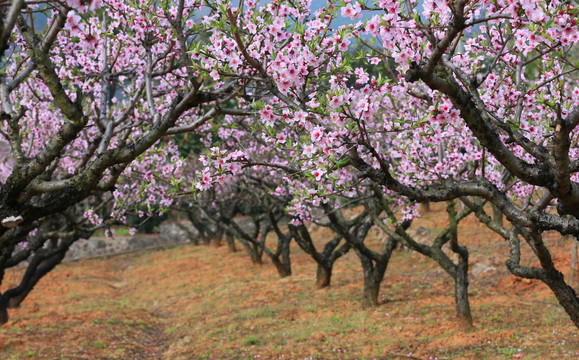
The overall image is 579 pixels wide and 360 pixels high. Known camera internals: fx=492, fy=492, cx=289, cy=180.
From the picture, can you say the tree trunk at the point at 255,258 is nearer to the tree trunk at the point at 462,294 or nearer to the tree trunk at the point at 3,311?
the tree trunk at the point at 3,311

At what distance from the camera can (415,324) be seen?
965 centimetres

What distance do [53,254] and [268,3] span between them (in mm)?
9828

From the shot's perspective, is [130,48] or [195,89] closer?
[195,89]

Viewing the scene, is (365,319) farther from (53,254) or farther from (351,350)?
(53,254)

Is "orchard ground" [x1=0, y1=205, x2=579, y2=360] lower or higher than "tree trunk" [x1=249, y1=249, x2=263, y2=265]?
lower

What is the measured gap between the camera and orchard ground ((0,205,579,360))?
332 inches

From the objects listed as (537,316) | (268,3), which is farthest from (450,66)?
(537,316)

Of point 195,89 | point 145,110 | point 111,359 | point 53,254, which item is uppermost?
point 145,110

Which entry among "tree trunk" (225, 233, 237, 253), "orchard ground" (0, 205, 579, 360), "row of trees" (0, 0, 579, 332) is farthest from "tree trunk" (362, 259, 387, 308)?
"tree trunk" (225, 233, 237, 253)

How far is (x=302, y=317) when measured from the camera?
37.0 feet

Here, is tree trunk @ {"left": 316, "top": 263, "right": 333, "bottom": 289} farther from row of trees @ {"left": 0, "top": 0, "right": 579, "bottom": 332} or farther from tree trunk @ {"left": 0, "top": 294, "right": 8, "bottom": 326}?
tree trunk @ {"left": 0, "top": 294, "right": 8, "bottom": 326}

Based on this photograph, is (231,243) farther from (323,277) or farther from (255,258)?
(323,277)

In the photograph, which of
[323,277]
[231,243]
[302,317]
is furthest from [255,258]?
[302,317]

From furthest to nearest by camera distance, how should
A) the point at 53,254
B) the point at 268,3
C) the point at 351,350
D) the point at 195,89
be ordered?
the point at 53,254
the point at 351,350
the point at 268,3
the point at 195,89
